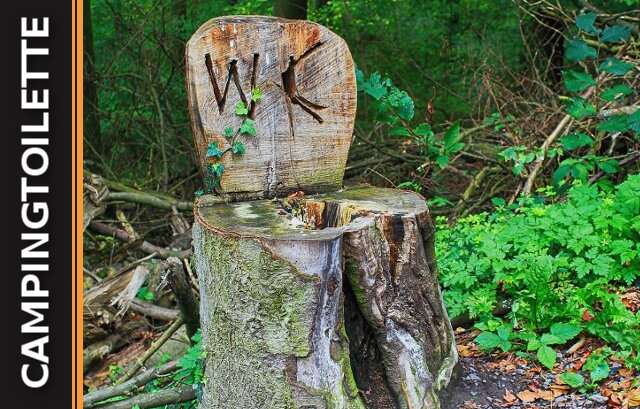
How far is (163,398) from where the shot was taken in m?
3.87

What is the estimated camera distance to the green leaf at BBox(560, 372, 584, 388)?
3395 mm

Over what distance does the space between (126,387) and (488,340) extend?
197cm

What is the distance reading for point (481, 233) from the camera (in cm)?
432

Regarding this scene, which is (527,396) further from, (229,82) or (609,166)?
(609,166)

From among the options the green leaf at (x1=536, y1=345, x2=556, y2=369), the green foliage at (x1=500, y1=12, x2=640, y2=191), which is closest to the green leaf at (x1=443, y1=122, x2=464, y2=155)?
the green foliage at (x1=500, y1=12, x2=640, y2=191)

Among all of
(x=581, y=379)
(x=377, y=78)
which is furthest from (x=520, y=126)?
(x=581, y=379)

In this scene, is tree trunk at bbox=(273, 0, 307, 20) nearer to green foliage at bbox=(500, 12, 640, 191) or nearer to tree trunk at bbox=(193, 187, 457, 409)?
green foliage at bbox=(500, 12, 640, 191)

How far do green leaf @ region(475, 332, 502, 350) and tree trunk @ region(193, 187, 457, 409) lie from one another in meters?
0.28

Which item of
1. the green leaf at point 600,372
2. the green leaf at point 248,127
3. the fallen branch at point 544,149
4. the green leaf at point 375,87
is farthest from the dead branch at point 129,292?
the green leaf at point 600,372

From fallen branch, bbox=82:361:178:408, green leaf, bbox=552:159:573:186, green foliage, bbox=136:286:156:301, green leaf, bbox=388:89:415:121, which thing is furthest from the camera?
green foliage, bbox=136:286:156:301

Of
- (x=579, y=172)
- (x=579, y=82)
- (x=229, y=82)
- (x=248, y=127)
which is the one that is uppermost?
(x=579, y=82)

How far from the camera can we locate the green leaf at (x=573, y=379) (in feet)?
11.1

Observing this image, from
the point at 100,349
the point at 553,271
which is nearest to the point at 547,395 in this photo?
the point at 553,271

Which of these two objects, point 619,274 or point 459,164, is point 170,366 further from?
point 459,164
